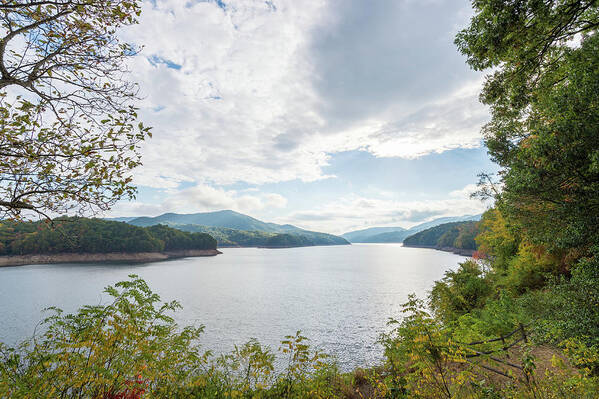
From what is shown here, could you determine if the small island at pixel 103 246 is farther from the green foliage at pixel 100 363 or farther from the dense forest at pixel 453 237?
the dense forest at pixel 453 237

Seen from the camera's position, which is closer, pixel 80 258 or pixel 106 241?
pixel 80 258

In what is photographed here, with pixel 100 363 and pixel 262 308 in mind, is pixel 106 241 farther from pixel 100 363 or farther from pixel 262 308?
pixel 100 363

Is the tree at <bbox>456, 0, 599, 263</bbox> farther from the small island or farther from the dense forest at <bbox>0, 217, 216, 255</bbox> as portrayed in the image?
the small island

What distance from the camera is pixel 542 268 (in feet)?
58.5

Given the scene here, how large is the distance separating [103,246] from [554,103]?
106 m

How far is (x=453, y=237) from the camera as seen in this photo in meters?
131

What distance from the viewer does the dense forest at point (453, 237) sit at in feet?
331

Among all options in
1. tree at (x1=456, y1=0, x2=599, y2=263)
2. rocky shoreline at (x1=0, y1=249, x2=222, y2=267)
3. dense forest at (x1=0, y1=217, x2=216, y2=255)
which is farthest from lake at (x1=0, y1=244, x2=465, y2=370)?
rocky shoreline at (x1=0, y1=249, x2=222, y2=267)

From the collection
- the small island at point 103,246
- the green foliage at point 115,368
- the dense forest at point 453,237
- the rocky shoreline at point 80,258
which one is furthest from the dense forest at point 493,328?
the rocky shoreline at point 80,258

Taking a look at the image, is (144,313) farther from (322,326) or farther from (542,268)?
(542,268)

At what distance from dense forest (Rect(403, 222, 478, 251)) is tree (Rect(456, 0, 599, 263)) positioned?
67.9 metres

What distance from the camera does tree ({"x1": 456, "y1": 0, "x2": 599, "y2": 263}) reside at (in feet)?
23.0

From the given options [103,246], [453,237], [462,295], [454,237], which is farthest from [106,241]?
[453,237]

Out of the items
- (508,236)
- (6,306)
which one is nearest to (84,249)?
(6,306)
